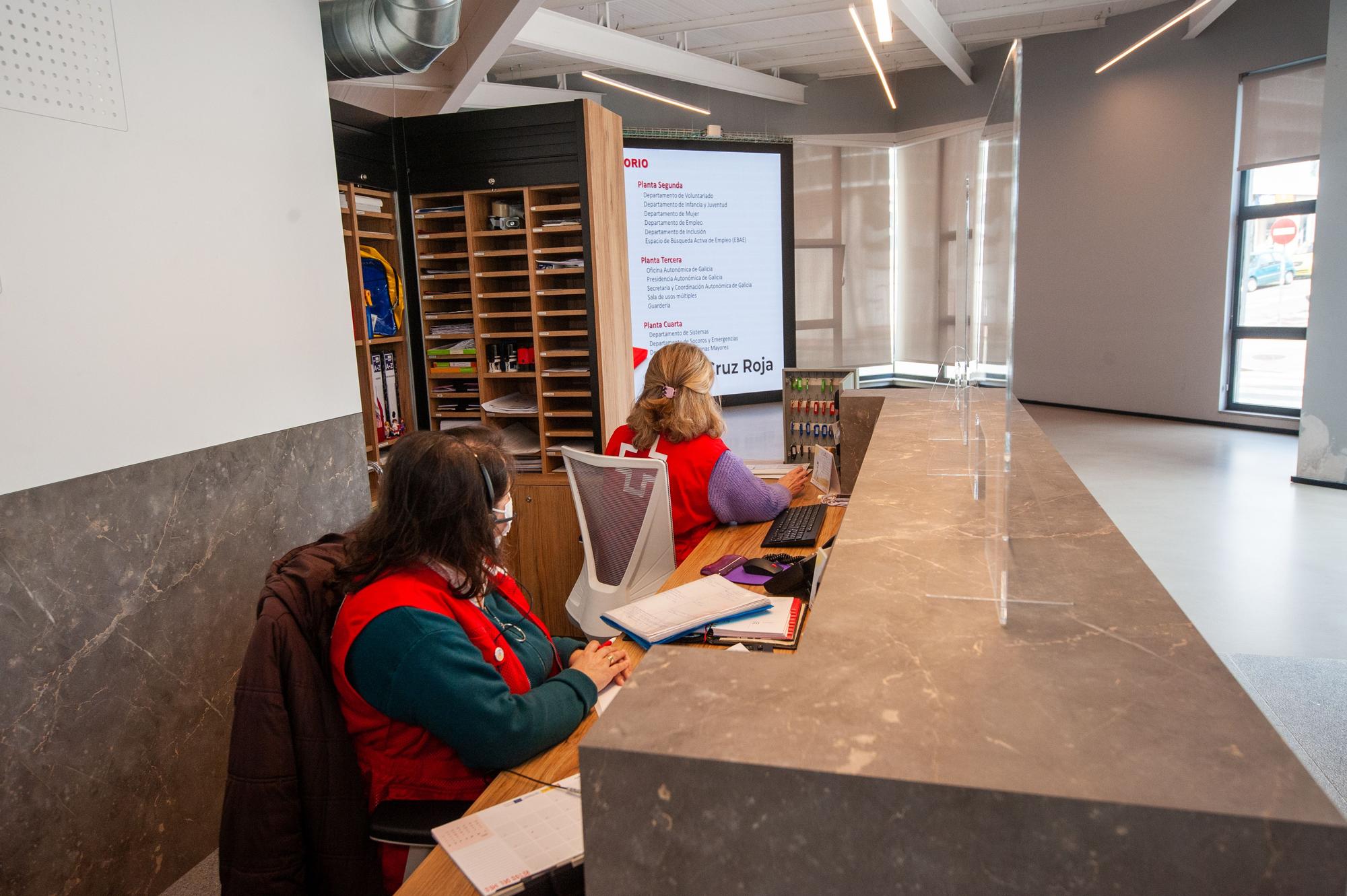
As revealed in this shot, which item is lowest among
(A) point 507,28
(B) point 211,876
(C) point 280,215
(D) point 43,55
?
(B) point 211,876

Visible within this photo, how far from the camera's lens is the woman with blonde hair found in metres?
3.03

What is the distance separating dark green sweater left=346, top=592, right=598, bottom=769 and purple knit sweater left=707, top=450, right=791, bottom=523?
5.22ft

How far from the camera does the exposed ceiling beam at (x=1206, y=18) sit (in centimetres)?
669

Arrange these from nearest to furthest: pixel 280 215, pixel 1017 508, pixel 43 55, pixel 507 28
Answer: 1. pixel 1017 508
2. pixel 43 55
3. pixel 280 215
4. pixel 507 28

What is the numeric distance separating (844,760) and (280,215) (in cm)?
267

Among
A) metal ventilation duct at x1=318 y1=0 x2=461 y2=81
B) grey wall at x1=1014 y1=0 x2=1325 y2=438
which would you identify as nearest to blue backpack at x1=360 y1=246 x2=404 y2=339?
metal ventilation duct at x1=318 y1=0 x2=461 y2=81

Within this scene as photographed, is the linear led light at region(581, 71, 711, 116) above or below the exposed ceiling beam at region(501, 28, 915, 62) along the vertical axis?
below

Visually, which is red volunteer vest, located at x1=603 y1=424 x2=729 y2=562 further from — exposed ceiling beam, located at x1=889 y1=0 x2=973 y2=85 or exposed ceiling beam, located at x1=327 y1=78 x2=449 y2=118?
exposed ceiling beam, located at x1=889 y1=0 x2=973 y2=85

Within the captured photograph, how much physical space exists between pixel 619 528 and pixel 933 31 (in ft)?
20.0

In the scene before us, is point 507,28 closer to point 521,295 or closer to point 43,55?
point 521,295

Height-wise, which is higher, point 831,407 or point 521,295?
point 521,295

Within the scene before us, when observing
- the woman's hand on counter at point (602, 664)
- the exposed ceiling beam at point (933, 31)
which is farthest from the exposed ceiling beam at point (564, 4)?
the woman's hand on counter at point (602, 664)

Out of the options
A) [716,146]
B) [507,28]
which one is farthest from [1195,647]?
[716,146]

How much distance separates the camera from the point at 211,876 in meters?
2.44
